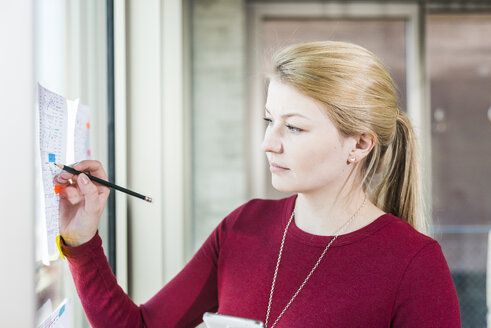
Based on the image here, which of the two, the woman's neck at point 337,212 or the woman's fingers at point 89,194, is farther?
the woman's neck at point 337,212

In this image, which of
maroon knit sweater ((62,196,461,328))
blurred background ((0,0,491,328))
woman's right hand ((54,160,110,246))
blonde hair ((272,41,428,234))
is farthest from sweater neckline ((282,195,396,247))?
blurred background ((0,0,491,328))

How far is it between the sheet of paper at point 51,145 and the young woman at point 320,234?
0.03 m

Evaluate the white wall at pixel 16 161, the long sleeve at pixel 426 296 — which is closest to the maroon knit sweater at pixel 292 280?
the long sleeve at pixel 426 296

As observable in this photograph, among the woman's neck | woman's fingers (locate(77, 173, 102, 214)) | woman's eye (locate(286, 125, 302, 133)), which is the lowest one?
the woman's neck

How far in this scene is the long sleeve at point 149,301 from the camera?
851mm

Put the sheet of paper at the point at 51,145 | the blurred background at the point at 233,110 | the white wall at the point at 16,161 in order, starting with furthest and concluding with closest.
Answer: the blurred background at the point at 233,110 < the sheet of paper at the point at 51,145 < the white wall at the point at 16,161

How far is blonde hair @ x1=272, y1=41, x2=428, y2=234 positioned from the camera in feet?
2.87

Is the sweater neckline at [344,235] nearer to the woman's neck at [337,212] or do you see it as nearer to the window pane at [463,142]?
the woman's neck at [337,212]

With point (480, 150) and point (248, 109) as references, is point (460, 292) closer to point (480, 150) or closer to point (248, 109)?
point (480, 150)

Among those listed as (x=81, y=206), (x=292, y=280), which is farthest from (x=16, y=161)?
(x=292, y=280)

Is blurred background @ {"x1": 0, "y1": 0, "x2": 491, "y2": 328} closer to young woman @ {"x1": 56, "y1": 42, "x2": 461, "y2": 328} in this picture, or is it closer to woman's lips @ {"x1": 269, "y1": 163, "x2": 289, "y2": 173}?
young woman @ {"x1": 56, "y1": 42, "x2": 461, "y2": 328}

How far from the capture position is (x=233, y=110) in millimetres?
2350

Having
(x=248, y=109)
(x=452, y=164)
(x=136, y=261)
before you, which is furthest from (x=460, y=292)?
(x=136, y=261)

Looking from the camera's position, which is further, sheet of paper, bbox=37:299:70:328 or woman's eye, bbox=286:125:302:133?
woman's eye, bbox=286:125:302:133
